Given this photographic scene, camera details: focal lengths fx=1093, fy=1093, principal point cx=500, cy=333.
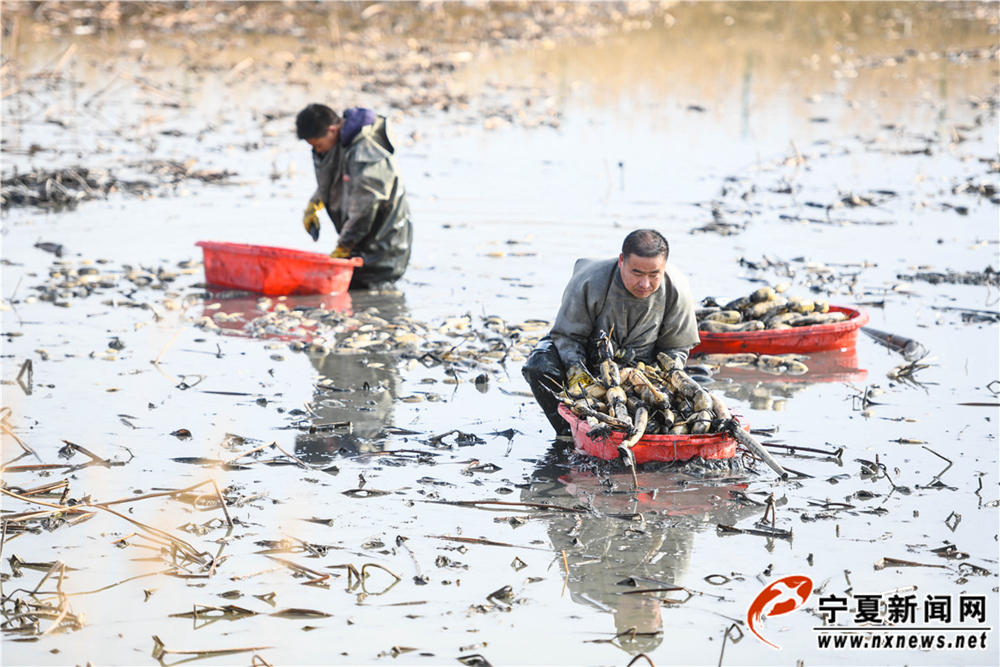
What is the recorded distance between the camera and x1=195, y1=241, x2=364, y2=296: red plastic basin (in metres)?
9.05

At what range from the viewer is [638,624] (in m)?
4.46

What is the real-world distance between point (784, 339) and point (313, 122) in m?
4.19

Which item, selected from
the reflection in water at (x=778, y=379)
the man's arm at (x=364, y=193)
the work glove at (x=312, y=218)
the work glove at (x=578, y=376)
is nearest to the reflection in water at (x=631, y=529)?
the work glove at (x=578, y=376)

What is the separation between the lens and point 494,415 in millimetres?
6859

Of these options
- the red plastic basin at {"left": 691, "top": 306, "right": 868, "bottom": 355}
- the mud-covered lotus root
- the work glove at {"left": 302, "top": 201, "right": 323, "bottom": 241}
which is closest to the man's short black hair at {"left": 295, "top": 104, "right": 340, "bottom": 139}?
the work glove at {"left": 302, "top": 201, "right": 323, "bottom": 241}

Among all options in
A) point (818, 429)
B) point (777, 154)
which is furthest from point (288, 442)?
point (777, 154)

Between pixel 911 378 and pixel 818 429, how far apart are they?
51.8 inches

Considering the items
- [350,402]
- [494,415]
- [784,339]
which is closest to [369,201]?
[350,402]

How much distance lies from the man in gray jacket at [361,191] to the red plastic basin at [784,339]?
3.01m

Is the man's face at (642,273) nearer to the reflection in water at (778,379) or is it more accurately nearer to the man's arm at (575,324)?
the man's arm at (575,324)

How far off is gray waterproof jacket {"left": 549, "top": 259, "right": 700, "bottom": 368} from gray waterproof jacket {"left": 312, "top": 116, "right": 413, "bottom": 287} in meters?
3.52

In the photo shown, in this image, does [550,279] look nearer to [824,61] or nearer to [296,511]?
[296,511]

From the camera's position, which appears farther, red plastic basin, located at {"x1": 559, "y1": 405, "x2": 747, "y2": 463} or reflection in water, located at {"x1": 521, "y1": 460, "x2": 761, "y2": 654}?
red plastic basin, located at {"x1": 559, "y1": 405, "x2": 747, "y2": 463}

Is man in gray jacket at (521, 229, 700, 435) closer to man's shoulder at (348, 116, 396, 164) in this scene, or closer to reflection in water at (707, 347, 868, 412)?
reflection in water at (707, 347, 868, 412)
